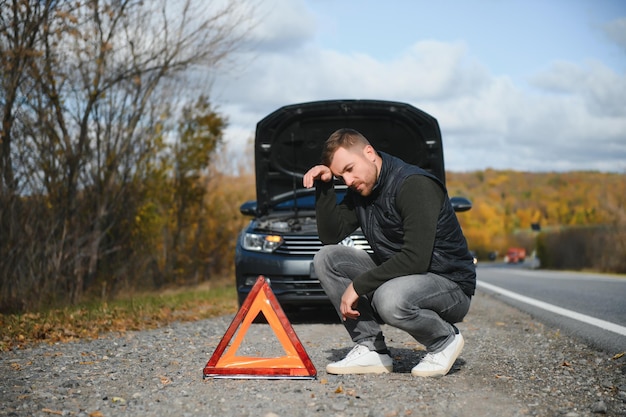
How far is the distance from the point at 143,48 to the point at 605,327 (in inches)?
376

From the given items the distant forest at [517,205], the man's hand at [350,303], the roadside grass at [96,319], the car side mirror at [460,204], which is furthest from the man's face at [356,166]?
the distant forest at [517,205]

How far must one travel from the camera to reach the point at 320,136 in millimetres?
8195

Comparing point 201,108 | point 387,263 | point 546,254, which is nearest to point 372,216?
point 387,263

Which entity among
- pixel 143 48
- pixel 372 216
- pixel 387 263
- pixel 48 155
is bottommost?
pixel 387 263

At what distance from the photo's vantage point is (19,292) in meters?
9.85

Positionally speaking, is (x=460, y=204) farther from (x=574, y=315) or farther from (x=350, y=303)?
(x=350, y=303)

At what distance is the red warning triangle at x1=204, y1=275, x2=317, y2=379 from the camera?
4324 mm

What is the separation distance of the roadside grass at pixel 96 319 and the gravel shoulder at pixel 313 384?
51 centimetres

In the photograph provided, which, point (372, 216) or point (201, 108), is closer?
point (372, 216)

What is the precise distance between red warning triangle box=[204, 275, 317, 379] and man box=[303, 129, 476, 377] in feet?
0.95

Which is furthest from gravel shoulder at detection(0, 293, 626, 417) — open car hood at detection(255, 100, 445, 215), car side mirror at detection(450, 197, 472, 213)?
open car hood at detection(255, 100, 445, 215)

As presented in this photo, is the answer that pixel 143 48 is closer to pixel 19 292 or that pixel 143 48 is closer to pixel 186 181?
pixel 186 181

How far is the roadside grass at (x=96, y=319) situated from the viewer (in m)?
6.43

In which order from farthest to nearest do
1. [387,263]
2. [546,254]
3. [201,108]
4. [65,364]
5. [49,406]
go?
1. [546,254]
2. [201,108]
3. [65,364]
4. [387,263]
5. [49,406]
